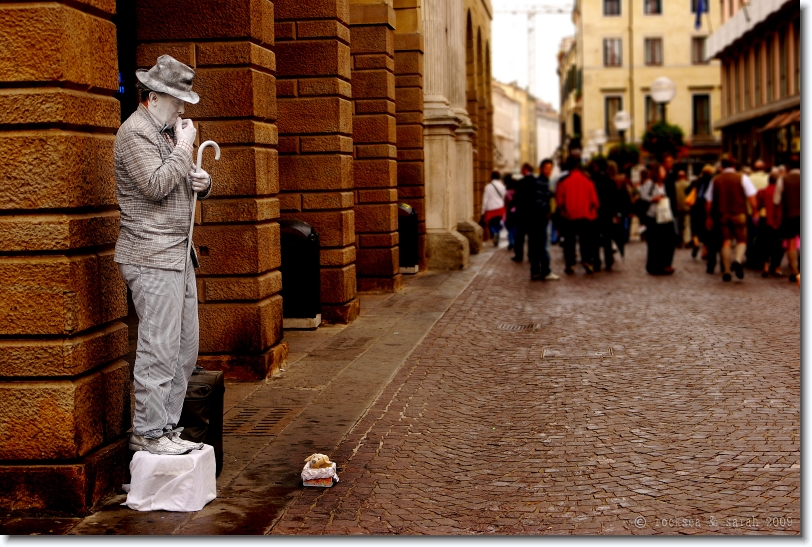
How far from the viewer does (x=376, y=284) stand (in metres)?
15.8

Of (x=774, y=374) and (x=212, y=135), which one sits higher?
(x=212, y=135)

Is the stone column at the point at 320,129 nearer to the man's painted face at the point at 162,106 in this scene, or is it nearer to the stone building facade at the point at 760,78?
the man's painted face at the point at 162,106

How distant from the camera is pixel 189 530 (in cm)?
527

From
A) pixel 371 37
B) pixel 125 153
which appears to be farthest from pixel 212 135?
pixel 371 37

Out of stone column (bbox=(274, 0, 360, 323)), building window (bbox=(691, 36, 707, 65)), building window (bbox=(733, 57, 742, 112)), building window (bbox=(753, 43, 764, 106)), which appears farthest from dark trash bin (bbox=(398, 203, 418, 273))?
building window (bbox=(691, 36, 707, 65))

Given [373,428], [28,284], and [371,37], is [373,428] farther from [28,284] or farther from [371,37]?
[371,37]

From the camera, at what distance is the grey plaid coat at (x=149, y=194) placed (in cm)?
557

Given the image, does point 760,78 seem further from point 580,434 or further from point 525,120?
point 525,120

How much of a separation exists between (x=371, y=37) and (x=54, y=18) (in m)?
9.83

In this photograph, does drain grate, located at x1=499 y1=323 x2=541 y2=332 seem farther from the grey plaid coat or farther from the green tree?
the green tree

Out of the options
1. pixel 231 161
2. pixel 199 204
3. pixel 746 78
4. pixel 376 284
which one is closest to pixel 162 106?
pixel 231 161

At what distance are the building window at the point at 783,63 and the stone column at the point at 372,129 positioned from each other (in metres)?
31.3

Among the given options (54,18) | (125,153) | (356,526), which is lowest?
(356,526)

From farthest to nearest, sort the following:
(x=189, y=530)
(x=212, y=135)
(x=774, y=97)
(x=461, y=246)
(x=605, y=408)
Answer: (x=774, y=97), (x=461, y=246), (x=212, y=135), (x=605, y=408), (x=189, y=530)
